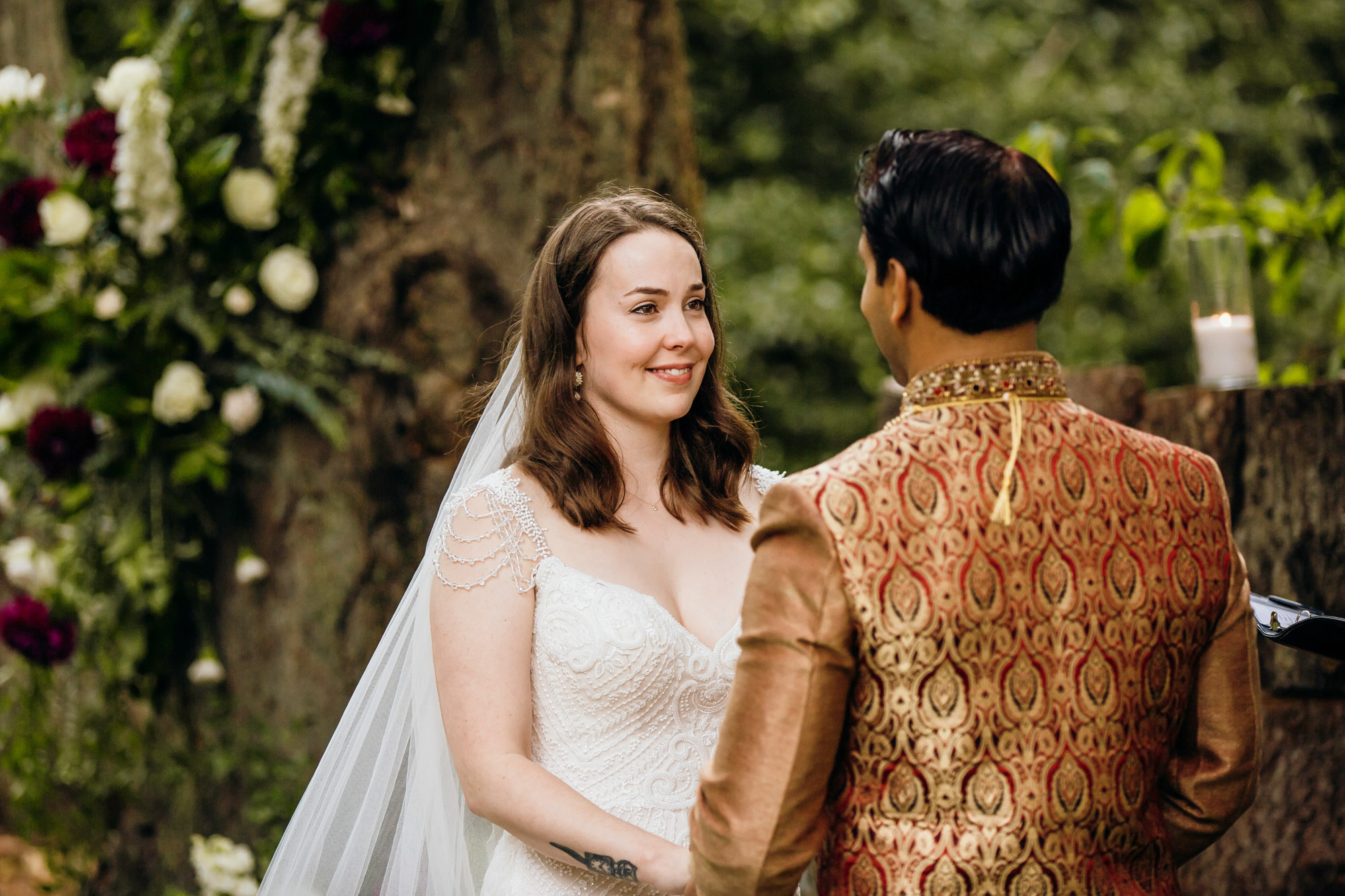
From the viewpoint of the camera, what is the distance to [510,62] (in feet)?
11.3

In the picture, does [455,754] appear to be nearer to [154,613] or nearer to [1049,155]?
[154,613]

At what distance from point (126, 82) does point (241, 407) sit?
3.34ft

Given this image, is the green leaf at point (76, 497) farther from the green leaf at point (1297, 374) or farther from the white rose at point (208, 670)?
the green leaf at point (1297, 374)

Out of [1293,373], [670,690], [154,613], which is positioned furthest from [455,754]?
[1293,373]

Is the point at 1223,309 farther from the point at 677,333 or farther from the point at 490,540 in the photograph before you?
the point at 490,540

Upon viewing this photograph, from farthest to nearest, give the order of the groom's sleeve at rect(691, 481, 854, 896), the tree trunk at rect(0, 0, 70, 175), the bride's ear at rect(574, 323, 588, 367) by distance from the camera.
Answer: the tree trunk at rect(0, 0, 70, 175), the bride's ear at rect(574, 323, 588, 367), the groom's sleeve at rect(691, 481, 854, 896)

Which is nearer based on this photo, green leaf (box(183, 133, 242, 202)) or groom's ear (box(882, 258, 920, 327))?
groom's ear (box(882, 258, 920, 327))

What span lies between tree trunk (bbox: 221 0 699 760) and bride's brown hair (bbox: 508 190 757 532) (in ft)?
3.32

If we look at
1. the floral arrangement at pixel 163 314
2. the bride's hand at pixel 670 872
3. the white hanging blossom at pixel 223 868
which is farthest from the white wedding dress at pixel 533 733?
the floral arrangement at pixel 163 314

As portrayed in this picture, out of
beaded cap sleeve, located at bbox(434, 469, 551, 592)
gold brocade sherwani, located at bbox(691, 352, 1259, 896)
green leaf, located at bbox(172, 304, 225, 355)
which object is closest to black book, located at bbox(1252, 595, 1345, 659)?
gold brocade sherwani, located at bbox(691, 352, 1259, 896)

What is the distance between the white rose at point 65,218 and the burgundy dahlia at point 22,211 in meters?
0.09

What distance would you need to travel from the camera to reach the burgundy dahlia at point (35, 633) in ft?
11.5

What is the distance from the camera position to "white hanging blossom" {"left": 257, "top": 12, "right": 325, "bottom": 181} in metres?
3.40

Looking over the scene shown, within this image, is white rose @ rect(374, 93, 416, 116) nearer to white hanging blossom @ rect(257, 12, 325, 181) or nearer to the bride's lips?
white hanging blossom @ rect(257, 12, 325, 181)
